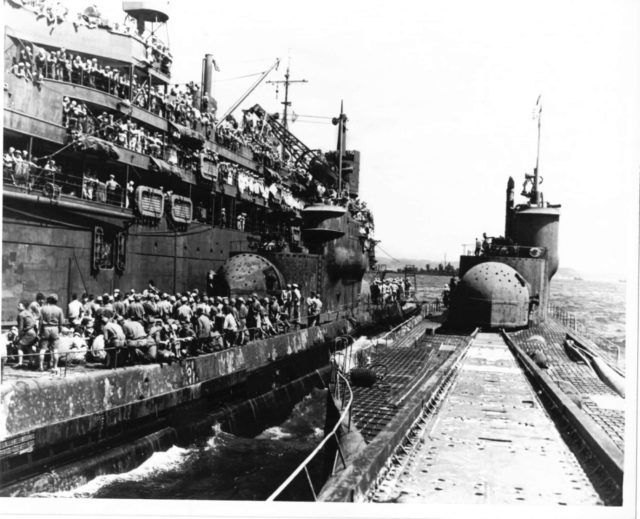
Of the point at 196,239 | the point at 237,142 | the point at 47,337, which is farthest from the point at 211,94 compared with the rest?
the point at 47,337

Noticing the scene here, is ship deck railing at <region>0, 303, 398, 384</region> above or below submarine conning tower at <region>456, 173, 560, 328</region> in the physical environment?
below

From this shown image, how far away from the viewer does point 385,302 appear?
32.2 meters

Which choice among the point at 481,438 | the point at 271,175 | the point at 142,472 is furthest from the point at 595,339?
the point at 142,472

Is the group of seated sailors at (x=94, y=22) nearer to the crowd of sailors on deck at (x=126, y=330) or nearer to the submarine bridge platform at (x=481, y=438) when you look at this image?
the crowd of sailors on deck at (x=126, y=330)

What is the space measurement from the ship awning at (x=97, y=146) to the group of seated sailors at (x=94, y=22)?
134 inches

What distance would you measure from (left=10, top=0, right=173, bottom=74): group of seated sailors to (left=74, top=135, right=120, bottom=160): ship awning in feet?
11.1

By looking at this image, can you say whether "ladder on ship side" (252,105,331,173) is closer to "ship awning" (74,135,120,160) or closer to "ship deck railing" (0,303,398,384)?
"ship deck railing" (0,303,398,384)

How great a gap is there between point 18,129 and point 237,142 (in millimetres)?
14830

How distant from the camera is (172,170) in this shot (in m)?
20.1

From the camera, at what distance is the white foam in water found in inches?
337

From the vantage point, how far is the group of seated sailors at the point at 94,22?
681 inches

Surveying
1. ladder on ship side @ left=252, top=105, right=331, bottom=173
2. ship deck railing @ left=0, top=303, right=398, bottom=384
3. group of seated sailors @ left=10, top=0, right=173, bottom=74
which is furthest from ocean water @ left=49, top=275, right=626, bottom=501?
ladder on ship side @ left=252, top=105, right=331, bottom=173

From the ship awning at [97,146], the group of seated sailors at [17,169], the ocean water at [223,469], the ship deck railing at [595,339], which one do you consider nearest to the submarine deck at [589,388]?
the ship deck railing at [595,339]

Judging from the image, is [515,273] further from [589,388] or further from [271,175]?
[271,175]
